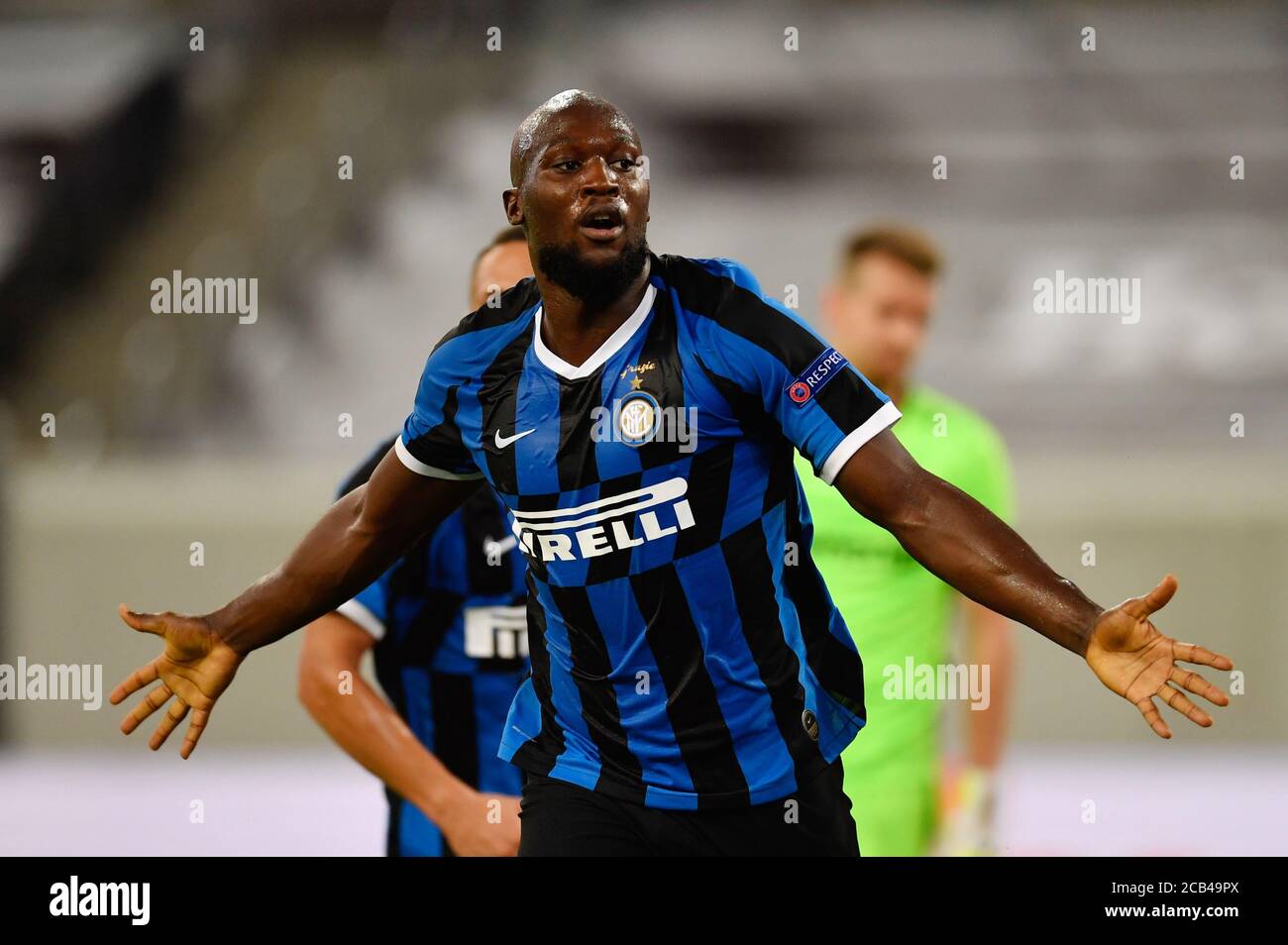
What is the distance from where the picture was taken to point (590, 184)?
270 centimetres

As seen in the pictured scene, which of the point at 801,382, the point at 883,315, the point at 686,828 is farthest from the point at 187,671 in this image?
the point at 883,315

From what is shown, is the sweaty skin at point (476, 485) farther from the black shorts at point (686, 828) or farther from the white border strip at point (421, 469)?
the black shorts at point (686, 828)

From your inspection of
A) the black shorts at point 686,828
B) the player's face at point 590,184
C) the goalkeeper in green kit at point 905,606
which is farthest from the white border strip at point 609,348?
the goalkeeper in green kit at point 905,606

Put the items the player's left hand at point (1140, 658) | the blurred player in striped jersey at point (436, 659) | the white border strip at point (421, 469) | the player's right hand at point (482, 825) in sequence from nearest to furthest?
the player's left hand at point (1140, 658) < the white border strip at point (421, 469) < the player's right hand at point (482, 825) < the blurred player in striped jersey at point (436, 659)

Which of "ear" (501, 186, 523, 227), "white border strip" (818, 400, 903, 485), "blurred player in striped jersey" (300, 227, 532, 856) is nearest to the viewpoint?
"white border strip" (818, 400, 903, 485)

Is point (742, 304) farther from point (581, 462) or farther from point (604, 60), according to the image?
point (604, 60)

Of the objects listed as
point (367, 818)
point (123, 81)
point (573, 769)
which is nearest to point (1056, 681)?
point (367, 818)

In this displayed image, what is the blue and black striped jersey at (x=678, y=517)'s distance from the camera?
2.68 meters

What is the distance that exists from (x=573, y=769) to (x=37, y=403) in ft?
25.6

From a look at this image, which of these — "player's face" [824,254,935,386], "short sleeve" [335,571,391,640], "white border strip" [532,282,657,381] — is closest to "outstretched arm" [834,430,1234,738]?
"white border strip" [532,282,657,381]

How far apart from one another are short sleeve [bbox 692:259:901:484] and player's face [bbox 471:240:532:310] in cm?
105

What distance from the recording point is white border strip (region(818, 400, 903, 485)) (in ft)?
8.54

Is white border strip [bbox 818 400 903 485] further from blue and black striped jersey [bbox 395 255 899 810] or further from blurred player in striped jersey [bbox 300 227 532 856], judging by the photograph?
blurred player in striped jersey [bbox 300 227 532 856]

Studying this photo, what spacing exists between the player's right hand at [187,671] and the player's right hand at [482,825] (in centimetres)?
63
